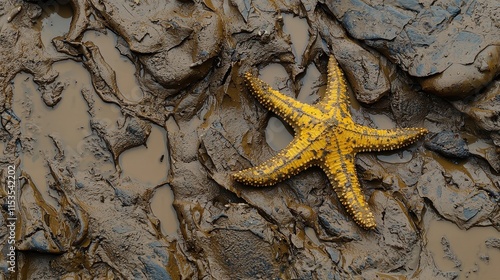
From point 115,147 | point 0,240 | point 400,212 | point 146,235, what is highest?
point 400,212

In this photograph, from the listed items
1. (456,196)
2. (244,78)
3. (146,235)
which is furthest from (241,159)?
(456,196)

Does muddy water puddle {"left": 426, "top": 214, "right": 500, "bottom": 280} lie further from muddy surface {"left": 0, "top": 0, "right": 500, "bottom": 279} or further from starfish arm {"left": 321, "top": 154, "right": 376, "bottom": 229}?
starfish arm {"left": 321, "top": 154, "right": 376, "bottom": 229}

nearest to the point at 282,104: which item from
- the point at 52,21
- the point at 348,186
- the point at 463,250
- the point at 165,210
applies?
the point at 348,186

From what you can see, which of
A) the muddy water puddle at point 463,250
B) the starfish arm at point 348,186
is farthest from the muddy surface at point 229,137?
the starfish arm at point 348,186

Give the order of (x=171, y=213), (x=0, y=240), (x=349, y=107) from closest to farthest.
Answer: (x=0, y=240), (x=171, y=213), (x=349, y=107)

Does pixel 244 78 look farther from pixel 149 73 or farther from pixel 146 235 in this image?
pixel 146 235

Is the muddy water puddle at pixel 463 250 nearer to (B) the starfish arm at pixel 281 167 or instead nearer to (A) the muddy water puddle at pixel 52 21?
(B) the starfish arm at pixel 281 167
